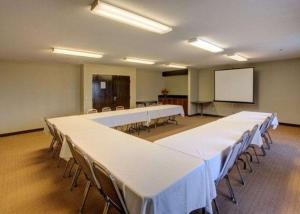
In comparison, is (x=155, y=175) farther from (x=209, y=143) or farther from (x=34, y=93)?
(x=34, y=93)

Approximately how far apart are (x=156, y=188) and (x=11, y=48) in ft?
14.6

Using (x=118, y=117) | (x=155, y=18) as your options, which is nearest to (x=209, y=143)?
(x=155, y=18)

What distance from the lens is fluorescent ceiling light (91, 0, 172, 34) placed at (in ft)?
6.64

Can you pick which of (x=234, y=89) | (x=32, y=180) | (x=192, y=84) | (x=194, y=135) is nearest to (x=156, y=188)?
(x=194, y=135)

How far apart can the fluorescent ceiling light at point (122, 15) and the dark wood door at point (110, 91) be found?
4825 millimetres

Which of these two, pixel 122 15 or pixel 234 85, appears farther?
pixel 234 85

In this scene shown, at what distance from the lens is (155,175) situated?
1479 mm

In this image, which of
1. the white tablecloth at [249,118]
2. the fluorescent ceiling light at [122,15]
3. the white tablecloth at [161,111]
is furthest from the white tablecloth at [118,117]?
the fluorescent ceiling light at [122,15]

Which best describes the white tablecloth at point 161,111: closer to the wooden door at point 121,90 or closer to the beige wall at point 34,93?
the wooden door at point 121,90

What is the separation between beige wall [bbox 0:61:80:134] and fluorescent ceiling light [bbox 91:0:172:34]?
16.2ft

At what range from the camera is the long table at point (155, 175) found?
4.15 feet

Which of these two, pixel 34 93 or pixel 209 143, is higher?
pixel 34 93

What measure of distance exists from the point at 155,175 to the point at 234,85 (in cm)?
721

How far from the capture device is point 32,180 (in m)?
2.88
